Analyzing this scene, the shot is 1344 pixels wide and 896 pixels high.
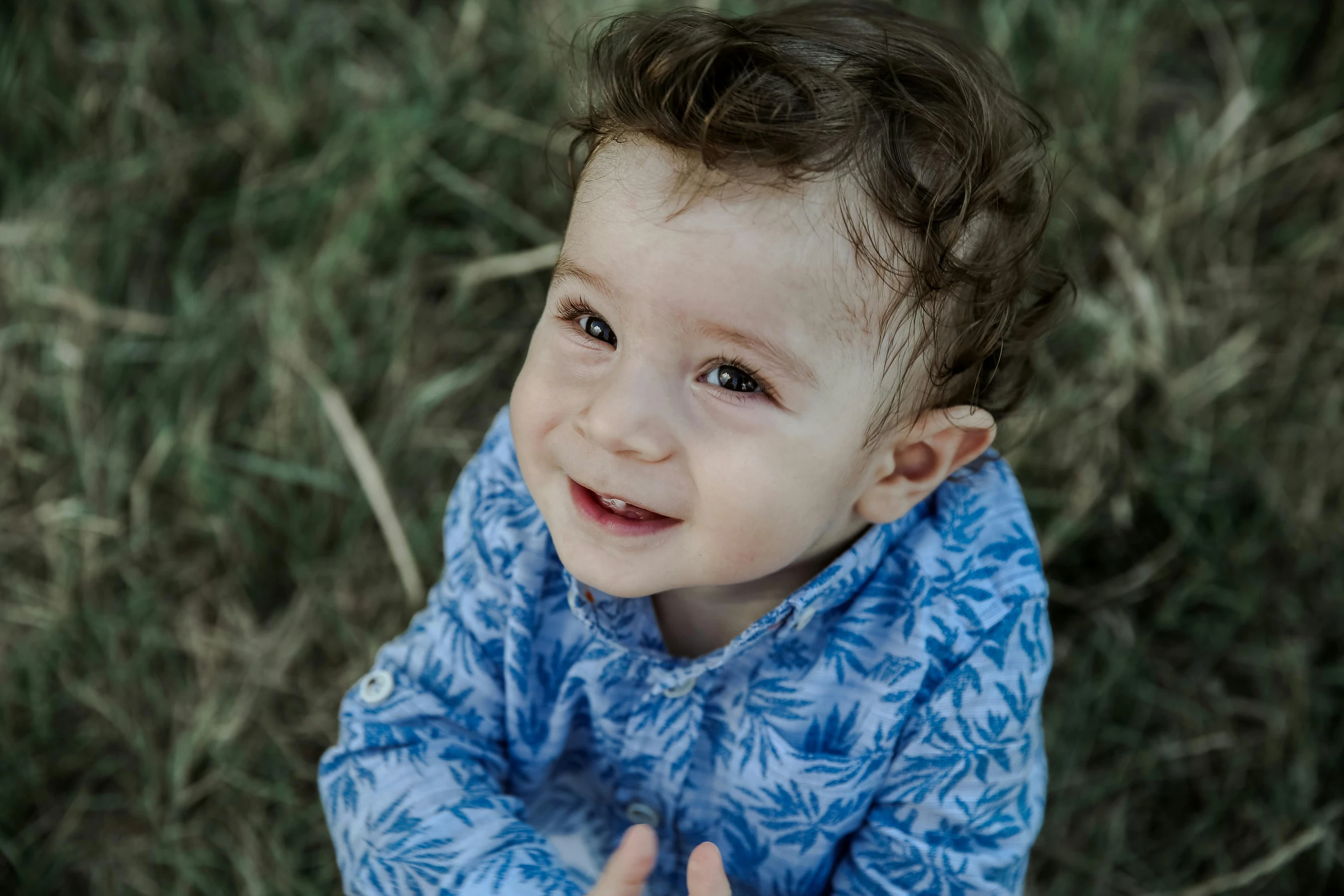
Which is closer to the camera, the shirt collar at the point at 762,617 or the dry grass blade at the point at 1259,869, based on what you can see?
the shirt collar at the point at 762,617

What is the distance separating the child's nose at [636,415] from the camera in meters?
1.01

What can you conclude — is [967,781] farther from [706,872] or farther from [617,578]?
[617,578]

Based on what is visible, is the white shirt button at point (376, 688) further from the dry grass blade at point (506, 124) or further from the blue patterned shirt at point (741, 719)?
the dry grass blade at point (506, 124)

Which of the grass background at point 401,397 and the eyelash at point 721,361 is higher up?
the eyelash at point 721,361

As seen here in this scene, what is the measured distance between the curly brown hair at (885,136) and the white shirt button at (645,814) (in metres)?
0.52

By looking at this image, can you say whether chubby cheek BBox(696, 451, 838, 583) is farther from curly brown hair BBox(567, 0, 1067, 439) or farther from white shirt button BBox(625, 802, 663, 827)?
white shirt button BBox(625, 802, 663, 827)

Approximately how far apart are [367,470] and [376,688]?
613mm

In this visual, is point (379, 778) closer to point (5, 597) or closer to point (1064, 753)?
point (5, 597)

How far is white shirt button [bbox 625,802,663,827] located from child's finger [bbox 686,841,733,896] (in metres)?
0.25

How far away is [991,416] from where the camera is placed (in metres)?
1.18

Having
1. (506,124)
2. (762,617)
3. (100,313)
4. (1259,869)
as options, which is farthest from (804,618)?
(100,313)

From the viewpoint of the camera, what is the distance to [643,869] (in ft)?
3.57

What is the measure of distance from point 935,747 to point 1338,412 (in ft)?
3.75

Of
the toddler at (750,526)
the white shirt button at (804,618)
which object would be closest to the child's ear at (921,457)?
the toddler at (750,526)
